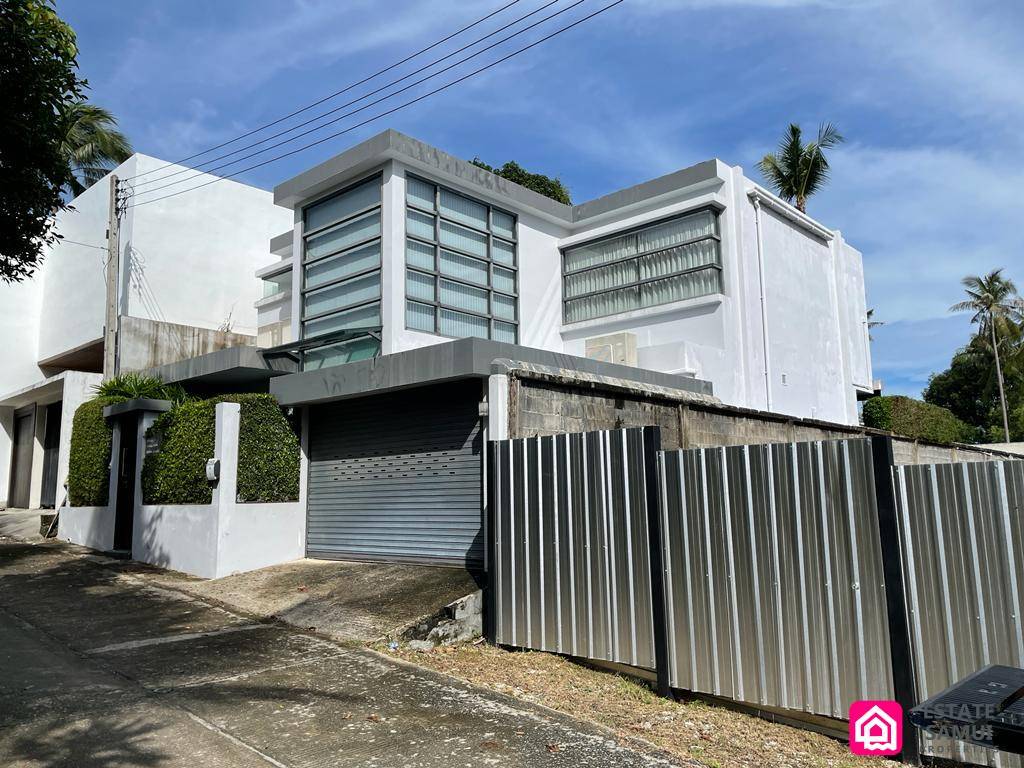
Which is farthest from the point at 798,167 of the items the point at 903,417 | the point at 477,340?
the point at 477,340

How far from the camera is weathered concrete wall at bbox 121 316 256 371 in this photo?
17.3 m

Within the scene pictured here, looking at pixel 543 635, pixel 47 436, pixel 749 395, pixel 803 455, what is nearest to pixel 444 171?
pixel 749 395

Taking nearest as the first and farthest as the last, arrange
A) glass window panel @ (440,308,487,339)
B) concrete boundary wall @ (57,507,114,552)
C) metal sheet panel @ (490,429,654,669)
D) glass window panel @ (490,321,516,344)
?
metal sheet panel @ (490,429,654,669) → glass window panel @ (440,308,487,339) → concrete boundary wall @ (57,507,114,552) → glass window panel @ (490,321,516,344)

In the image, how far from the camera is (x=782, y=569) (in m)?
5.21

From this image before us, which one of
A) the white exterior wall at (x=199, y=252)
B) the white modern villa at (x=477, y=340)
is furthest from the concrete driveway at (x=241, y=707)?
the white exterior wall at (x=199, y=252)

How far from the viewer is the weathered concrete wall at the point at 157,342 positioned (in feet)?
56.7

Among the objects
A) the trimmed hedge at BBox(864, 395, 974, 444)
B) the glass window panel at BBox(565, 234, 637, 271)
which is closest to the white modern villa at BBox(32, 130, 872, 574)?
the glass window panel at BBox(565, 234, 637, 271)

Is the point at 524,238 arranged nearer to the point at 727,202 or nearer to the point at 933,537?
the point at 727,202

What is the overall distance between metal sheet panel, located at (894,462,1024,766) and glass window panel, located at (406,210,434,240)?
984 centimetres

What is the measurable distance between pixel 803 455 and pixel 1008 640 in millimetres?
1545

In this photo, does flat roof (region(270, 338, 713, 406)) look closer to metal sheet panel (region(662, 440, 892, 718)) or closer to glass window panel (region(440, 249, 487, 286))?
glass window panel (region(440, 249, 487, 286))

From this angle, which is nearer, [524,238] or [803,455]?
[803,455]

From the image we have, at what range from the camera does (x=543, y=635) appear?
6.99 meters

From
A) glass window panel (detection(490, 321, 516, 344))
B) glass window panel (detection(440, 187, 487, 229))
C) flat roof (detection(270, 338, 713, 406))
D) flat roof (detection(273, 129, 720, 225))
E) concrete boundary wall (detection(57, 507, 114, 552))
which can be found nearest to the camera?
flat roof (detection(270, 338, 713, 406))
